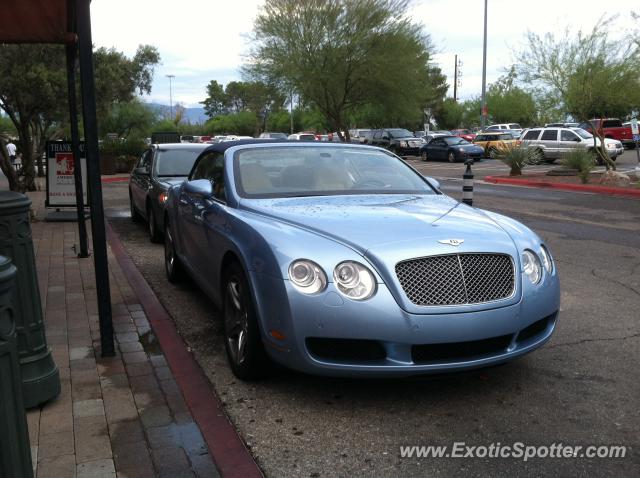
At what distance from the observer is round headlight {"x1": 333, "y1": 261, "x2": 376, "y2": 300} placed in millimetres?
3490

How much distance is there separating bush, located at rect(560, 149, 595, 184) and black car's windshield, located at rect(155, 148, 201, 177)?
529 inches

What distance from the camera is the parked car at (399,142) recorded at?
39188 mm

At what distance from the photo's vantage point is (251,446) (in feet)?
10.9

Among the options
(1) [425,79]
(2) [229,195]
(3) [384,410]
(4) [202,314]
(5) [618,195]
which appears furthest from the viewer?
(1) [425,79]

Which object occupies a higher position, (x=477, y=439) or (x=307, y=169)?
(x=307, y=169)

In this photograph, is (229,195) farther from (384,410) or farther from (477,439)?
(477,439)

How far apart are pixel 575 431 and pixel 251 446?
5.67ft

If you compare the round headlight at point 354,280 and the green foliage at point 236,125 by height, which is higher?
the green foliage at point 236,125

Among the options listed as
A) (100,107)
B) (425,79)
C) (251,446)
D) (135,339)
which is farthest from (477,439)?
(425,79)

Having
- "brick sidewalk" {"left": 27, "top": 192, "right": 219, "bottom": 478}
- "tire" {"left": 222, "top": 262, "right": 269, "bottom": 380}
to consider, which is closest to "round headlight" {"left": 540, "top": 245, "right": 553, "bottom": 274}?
"tire" {"left": 222, "top": 262, "right": 269, "bottom": 380}

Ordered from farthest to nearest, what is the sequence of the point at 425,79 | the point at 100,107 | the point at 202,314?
the point at 425,79 → the point at 100,107 → the point at 202,314

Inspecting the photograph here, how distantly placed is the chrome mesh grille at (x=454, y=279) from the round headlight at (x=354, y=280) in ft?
0.55

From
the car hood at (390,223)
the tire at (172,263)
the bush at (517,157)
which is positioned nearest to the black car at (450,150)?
the bush at (517,157)

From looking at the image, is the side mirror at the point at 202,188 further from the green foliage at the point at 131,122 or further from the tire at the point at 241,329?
the green foliage at the point at 131,122
